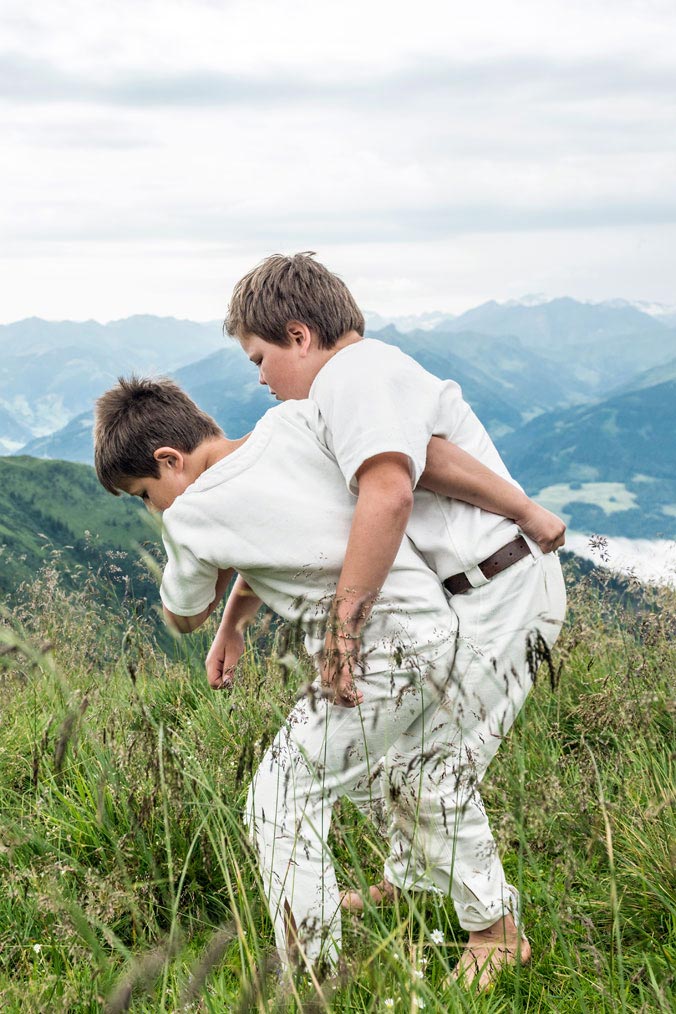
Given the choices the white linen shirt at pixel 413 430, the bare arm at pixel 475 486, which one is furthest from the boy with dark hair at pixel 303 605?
the bare arm at pixel 475 486

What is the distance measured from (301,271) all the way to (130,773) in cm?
149

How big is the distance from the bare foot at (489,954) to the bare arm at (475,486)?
968 mm

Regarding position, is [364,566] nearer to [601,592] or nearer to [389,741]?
[389,741]

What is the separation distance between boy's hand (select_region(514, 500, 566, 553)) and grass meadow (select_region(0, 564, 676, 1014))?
0.27m

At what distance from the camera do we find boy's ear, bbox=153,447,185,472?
2.33 m

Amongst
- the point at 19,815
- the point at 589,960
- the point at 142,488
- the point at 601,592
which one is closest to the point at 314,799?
the point at 589,960

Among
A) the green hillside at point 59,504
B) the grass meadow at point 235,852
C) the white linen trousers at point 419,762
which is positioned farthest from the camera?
the green hillside at point 59,504

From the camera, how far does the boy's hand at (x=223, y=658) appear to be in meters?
2.52

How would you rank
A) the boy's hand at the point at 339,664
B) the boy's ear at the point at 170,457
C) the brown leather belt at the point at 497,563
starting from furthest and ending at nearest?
1. the boy's ear at the point at 170,457
2. the brown leather belt at the point at 497,563
3. the boy's hand at the point at 339,664

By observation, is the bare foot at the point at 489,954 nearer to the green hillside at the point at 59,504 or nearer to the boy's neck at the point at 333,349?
the boy's neck at the point at 333,349

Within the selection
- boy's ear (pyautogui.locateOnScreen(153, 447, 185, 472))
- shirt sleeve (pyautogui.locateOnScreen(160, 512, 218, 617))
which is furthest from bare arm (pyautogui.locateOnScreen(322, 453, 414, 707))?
boy's ear (pyautogui.locateOnScreen(153, 447, 185, 472))

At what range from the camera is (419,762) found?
1819 mm

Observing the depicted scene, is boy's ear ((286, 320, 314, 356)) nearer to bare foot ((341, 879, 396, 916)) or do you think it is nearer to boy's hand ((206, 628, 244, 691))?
boy's hand ((206, 628, 244, 691))

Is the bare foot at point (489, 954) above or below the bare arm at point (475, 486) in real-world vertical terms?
below
